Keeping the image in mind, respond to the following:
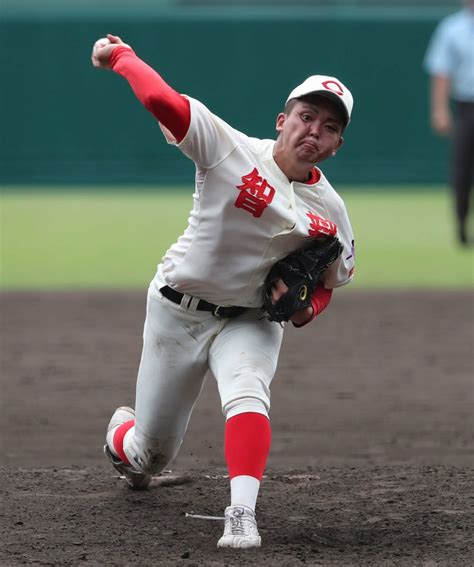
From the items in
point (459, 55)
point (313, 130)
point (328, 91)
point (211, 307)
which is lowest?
point (211, 307)

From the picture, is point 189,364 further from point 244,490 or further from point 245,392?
point 244,490

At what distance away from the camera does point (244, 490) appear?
4.05m

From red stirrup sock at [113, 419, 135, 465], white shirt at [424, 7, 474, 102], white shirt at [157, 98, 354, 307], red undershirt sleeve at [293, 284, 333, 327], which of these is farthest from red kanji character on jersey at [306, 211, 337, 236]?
white shirt at [424, 7, 474, 102]

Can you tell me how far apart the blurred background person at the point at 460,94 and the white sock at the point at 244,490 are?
9.31 m

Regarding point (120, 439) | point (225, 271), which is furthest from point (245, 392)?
point (120, 439)

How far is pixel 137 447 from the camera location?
4703 mm

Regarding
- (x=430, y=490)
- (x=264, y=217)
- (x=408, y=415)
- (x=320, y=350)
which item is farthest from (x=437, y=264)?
(x=264, y=217)

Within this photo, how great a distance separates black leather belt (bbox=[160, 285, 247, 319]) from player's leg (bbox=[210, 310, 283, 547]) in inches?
2.1

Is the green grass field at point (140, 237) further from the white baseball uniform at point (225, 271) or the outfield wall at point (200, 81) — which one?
the white baseball uniform at point (225, 271)

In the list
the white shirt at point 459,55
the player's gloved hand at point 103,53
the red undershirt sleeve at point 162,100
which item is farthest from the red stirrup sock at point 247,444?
the white shirt at point 459,55

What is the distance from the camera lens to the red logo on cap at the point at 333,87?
4.18 metres

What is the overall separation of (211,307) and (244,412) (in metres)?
0.47

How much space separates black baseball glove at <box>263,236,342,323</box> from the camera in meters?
4.24

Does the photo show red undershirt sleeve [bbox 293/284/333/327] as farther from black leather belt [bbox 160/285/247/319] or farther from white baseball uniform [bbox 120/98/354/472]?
black leather belt [bbox 160/285/247/319]
